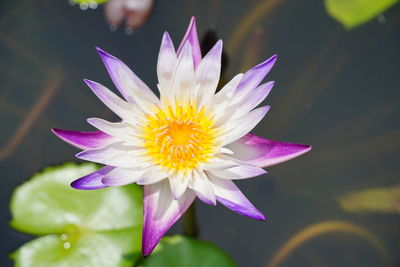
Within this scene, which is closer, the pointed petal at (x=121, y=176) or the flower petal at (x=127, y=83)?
the pointed petal at (x=121, y=176)

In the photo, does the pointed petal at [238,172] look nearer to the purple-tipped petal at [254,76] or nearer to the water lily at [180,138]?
the water lily at [180,138]

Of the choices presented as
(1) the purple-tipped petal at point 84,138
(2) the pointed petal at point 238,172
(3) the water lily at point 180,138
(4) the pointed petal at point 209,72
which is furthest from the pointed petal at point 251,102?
(1) the purple-tipped petal at point 84,138

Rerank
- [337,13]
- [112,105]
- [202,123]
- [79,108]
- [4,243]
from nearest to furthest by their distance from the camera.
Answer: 1. [112,105]
2. [202,123]
3. [4,243]
4. [79,108]
5. [337,13]

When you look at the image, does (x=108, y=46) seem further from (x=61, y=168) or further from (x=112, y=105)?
(x=112, y=105)

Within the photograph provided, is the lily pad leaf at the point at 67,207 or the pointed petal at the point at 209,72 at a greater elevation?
the pointed petal at the point at 209,72

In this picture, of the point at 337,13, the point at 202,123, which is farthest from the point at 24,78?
the point at 337,13

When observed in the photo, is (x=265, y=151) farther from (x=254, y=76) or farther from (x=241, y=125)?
(x=254, y=76)
